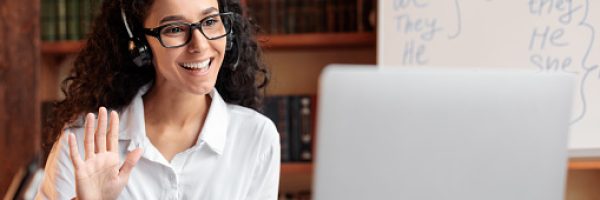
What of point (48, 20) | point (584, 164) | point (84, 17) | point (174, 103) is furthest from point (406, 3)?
point (48, 20)

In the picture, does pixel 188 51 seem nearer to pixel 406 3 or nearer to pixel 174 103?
pixel 174 103

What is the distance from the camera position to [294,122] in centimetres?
181

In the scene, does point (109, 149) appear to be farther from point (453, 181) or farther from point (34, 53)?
point (34, 53)

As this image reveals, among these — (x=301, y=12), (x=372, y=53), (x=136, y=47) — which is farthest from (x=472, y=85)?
(x=372, y=53)

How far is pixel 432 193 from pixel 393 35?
1.12 meters

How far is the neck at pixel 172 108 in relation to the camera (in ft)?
3.91

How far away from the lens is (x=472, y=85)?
21.4 inches

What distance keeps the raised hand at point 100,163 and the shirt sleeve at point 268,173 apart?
0.31 metres

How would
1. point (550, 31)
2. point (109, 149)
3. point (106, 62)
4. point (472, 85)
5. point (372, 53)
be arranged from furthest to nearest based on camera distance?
point (372, 53) → point (550, 31) → point (106, 62) → point (109, 149) → point (472, 85)

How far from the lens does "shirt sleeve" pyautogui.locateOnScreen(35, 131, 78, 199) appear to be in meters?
1.10

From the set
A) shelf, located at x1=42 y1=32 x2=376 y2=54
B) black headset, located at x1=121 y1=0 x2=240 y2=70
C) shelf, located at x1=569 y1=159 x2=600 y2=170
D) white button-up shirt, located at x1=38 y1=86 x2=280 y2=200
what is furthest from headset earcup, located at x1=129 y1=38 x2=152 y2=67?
shelf, located at x1=569 y1=159 x2=600 y2=170

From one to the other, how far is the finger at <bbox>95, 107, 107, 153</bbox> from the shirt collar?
0.71 feet

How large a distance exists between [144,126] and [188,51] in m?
0.19

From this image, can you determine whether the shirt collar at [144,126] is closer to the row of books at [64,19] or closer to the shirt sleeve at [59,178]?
the shirt sleeve at [59,178]
